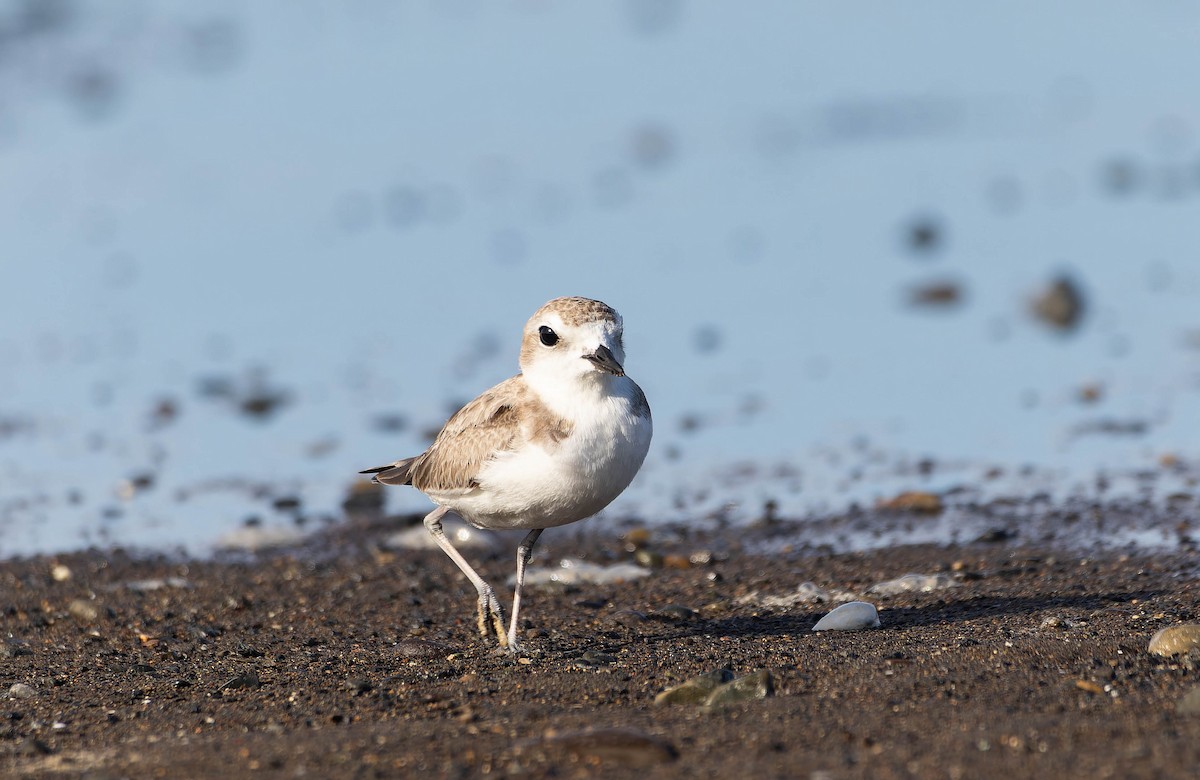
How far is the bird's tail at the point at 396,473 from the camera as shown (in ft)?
24.5

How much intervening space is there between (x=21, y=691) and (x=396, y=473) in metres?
2.06

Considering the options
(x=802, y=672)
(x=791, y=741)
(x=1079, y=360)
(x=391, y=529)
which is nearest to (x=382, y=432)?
(x=391, y=529)

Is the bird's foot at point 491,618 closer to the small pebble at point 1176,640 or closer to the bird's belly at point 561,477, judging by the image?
the bird's belly at point 561,477

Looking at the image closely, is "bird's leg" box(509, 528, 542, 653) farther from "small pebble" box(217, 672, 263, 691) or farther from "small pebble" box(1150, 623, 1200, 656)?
"small pebble" box(1150, 623, 1200, 656)

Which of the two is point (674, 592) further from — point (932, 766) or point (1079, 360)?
point (1079, 360)

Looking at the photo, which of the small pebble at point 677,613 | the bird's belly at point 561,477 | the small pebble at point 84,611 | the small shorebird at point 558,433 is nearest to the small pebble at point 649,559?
the small pebble at point 677,613

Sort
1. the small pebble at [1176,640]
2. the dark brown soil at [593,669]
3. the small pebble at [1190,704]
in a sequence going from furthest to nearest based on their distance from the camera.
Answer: the small pebble at [1176,640] < the small pebble at [1190,704] < the dark brown soil at [593,669]

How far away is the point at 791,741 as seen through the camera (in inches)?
189

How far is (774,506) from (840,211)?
7.24 metres

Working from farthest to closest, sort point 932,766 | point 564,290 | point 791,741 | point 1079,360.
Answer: point 564,290 < point 1079,360 < point 791,741 < point 932,766

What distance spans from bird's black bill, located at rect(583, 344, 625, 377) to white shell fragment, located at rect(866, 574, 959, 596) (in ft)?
6.77

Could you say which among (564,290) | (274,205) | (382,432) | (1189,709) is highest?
(274,205)

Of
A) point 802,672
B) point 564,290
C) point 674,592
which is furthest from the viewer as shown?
point 564,290

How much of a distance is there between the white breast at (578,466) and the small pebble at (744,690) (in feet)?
3.93
